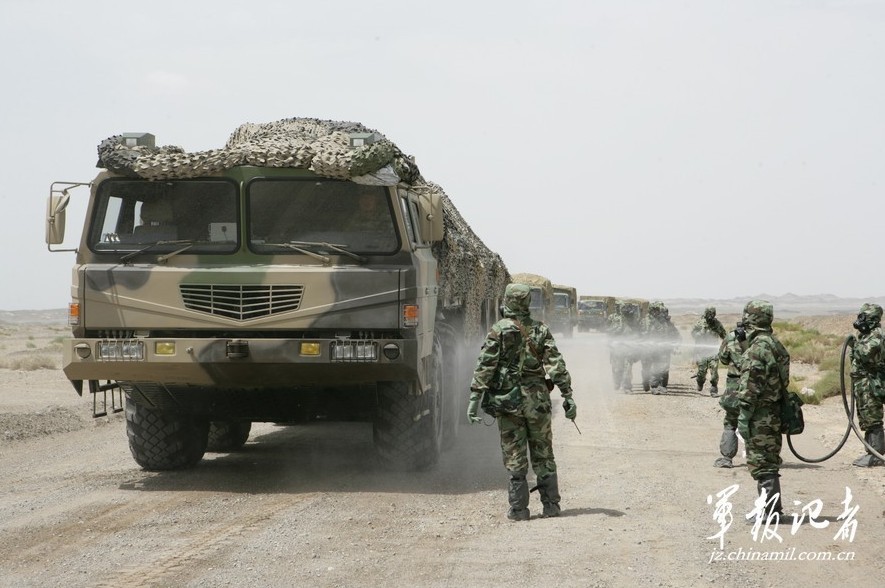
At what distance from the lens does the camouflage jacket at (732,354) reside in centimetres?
1083

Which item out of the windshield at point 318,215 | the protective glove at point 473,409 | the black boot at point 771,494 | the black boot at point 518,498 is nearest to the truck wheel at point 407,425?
the windshield at point 318,215

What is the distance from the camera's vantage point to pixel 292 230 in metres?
9.41

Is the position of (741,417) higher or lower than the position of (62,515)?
higher

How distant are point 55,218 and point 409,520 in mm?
4008

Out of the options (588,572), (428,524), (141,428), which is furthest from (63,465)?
(588,572)

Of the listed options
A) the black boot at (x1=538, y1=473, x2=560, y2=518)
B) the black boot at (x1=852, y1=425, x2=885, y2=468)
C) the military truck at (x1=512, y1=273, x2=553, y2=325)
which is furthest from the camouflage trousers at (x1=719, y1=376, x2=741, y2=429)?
the military truck at (x1=512, y1=273, x2=553, y2=325)

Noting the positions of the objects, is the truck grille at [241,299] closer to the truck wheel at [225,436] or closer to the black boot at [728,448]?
the truck wheel at [225,436]

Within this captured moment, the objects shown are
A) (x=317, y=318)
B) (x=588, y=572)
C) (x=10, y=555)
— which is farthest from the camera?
(x=317, y=318)

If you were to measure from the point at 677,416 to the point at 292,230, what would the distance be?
9.15 meters

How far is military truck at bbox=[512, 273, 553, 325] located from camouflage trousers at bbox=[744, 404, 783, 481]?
22.3 m

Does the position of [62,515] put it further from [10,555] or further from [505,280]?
[505,280]

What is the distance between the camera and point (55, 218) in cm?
931

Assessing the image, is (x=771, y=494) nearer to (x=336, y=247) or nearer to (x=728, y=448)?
(x=728, y=448)

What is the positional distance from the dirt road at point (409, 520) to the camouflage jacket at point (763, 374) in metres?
0.95
